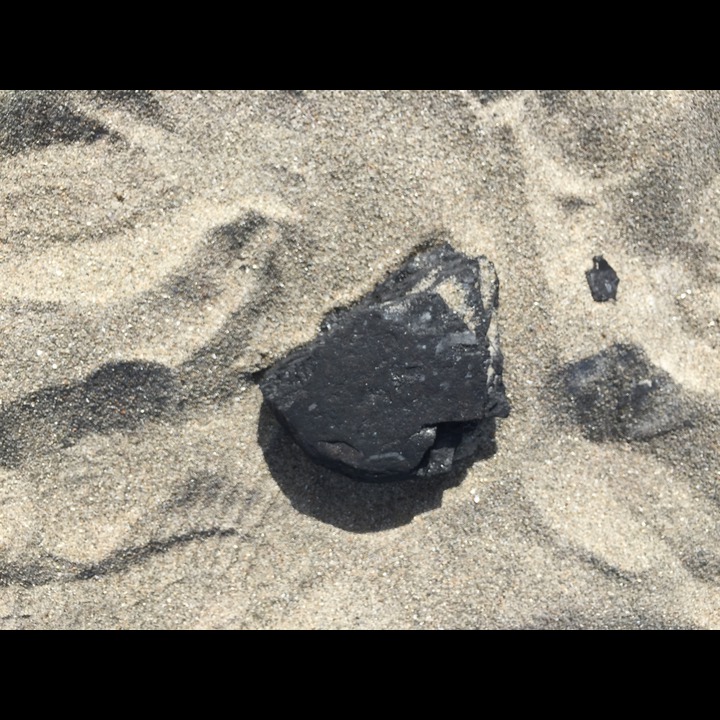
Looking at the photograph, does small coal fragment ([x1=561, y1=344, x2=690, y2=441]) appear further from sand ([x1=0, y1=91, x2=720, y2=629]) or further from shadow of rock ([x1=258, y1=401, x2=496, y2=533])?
shadow of rock ([x1=258, y1=401, x2=496, y2=533])

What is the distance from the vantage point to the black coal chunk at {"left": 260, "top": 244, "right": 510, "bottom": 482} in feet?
6.43

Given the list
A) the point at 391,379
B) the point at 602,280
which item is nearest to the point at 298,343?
the point at 391,379

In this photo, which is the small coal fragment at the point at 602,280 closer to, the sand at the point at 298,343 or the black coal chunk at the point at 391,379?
the sand at the point at 298,343

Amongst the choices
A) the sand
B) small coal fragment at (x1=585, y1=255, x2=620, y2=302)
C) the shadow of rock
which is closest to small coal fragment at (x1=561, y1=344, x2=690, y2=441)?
the sand

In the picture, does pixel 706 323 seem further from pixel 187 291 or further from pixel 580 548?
pixel 187 291

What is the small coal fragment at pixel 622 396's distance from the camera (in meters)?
2.12

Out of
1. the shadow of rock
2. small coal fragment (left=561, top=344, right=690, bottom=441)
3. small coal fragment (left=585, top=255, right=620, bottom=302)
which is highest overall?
small coal fragment (left=585, top=255, right=620, bottom=302)

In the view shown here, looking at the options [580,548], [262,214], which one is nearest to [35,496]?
[262,214]

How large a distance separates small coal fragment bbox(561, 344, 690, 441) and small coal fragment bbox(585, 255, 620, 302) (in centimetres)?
15

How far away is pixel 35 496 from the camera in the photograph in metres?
2.05

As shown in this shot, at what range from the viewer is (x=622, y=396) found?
84.4 inches

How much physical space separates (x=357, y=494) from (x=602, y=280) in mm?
913

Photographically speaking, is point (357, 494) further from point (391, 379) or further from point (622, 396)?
point (622, 396)

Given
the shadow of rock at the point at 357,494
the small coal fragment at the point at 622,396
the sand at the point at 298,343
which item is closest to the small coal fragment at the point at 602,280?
the sand at the point at 298,343
